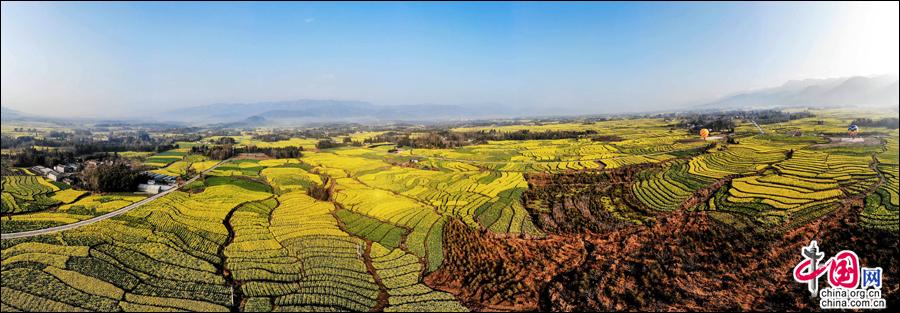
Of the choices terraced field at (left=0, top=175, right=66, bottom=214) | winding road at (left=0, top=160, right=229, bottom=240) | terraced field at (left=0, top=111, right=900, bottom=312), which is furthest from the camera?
terraced field at (left=0, top=175, right=66, bottom=214)

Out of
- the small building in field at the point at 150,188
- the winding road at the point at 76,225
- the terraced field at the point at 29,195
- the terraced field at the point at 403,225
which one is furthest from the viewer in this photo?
the small building in field at the point at 150,188

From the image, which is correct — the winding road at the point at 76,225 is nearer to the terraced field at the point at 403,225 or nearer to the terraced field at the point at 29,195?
the terraced field at the point at 403,225

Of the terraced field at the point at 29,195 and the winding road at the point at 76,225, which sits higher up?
the terraced field at the point at 29,195

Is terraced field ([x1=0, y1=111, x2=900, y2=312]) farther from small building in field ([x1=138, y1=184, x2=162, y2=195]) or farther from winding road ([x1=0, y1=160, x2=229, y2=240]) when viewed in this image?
small building in field ([x1=138, y1=184, x2=162, y2=195])

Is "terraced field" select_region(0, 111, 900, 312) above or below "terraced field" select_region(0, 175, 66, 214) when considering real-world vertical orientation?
below

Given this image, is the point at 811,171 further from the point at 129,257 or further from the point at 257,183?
the point at 257,183

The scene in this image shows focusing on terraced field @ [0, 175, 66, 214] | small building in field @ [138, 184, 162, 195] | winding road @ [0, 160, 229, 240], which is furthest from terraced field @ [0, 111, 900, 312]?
small building in field @ [138, 184, 162, 195]

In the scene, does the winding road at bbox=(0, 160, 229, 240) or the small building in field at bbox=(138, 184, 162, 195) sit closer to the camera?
the winding road at bbox=(0, 160, 229, 240)

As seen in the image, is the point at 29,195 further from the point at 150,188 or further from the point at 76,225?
the point at 76,225

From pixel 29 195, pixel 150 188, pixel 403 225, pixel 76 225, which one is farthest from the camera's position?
pixel 150 188

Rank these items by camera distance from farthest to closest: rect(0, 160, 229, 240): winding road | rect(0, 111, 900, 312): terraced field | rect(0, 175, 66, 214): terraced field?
1. rect(0, 175, 66, 214): terraced field
2. rect(0, 160, 229, 240): winding road
3. rect(0, 111, 900, 312): terraced field

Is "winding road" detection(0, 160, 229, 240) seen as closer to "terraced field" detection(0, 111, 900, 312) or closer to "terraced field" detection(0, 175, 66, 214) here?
"terraced field" detection(0, 111, 900, 312)

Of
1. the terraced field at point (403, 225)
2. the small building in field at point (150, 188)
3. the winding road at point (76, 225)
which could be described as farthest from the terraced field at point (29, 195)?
the winding road at point (76, 225)

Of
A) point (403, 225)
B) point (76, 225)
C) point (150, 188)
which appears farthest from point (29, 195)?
point (403, 225)
